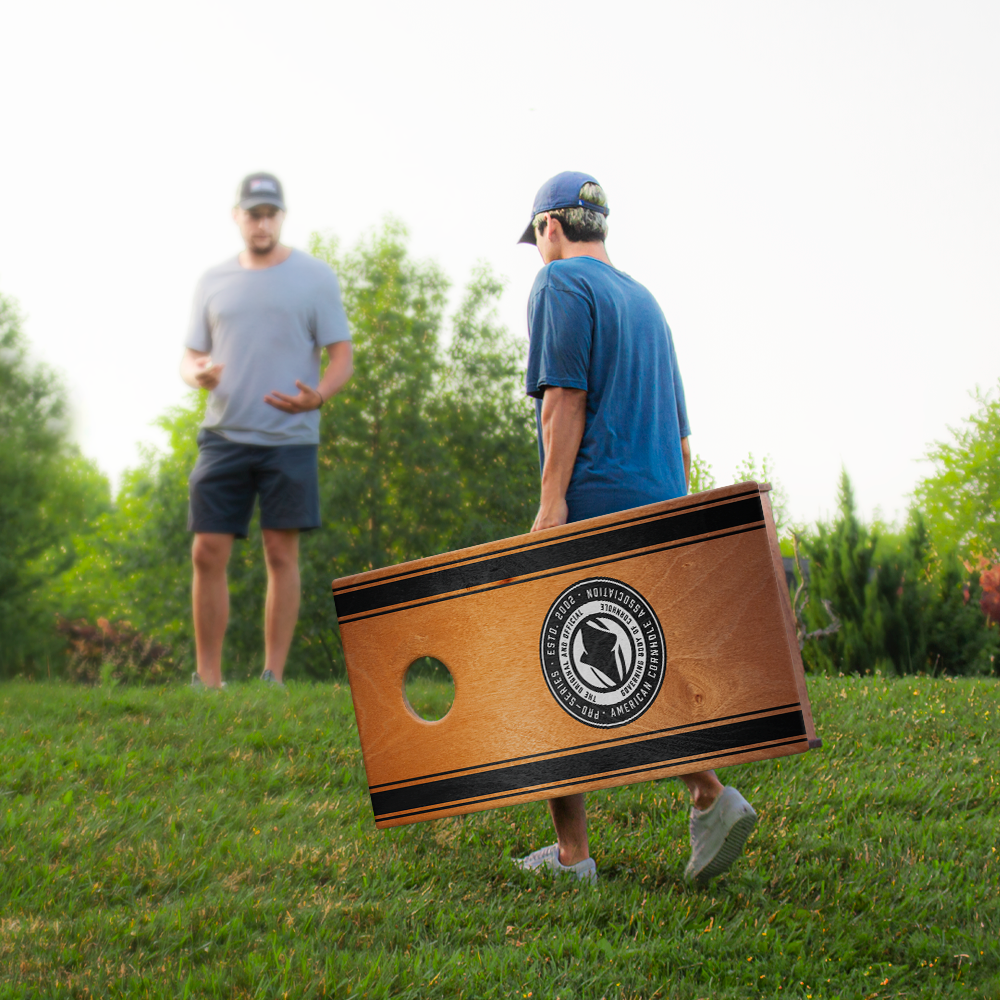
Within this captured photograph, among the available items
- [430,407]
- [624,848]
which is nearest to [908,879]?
[624,848]

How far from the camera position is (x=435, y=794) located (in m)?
2.39

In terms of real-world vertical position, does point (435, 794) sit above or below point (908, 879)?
above

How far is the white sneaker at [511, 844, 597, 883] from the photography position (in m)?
2.79

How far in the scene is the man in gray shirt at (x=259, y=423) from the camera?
5062 millimetres

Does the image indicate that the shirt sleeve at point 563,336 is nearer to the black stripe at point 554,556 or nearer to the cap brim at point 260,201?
the black stripe at point 554,556

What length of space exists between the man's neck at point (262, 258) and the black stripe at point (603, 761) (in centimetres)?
369

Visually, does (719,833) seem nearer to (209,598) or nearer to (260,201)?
(209,598)

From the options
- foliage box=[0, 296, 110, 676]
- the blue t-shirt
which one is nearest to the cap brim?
the blue t-shirt

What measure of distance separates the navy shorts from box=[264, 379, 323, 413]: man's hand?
0.22 metres

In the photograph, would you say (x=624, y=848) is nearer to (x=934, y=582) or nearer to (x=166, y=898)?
(x=166, y=898)

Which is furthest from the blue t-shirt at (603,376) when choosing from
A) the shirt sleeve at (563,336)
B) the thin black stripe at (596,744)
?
the thin black stripe at (596,744)

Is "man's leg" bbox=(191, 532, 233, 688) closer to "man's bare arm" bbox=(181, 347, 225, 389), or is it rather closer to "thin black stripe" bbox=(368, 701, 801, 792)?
"man's bare arm" bbox=(181, 347, 225, 389)

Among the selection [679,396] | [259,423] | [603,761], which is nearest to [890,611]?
[259,423]

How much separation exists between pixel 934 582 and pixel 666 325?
800cm
